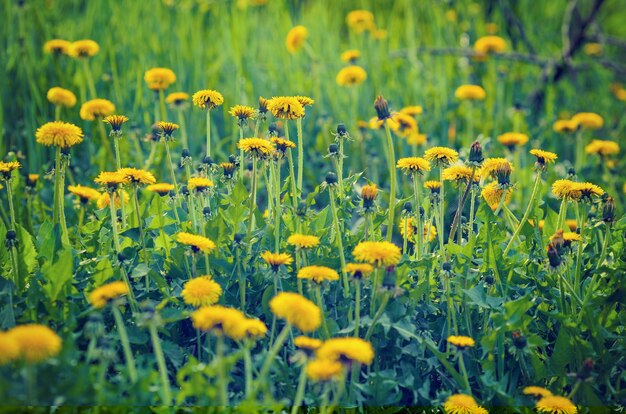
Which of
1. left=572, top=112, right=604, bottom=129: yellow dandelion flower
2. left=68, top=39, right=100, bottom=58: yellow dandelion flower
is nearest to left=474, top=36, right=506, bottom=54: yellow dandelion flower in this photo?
left=572, top=112, right=604, bottom=129: yellow dandelion flower

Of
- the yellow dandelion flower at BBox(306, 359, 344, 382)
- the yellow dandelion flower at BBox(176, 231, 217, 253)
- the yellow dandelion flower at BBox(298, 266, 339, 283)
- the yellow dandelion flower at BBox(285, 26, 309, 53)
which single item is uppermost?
the yellow dandelion flower at BBox(285, 26, 309, 53)

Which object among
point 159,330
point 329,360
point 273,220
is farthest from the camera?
point 273,220

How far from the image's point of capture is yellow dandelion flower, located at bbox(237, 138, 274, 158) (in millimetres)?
1859

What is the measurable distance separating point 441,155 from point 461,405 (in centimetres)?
64

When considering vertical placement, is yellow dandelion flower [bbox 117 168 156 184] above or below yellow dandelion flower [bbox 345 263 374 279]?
above

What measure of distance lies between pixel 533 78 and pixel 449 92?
0.69 m

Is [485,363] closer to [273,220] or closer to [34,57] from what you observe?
[273,220]

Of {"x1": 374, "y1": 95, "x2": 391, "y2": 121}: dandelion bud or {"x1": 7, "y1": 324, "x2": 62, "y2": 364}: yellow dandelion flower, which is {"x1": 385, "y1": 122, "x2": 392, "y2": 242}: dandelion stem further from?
{"x1": 7, "y1": 324, "x2": 62, "y2": 364}: yellow dandelion flower

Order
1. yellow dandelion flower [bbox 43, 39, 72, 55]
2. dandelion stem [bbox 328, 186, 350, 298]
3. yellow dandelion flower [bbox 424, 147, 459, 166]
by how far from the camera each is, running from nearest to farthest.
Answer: dandelion stem [bbox 328, 186, 350, 298] → yellow dandelion flower [bbox 424, 147, 459, 166] → yellow dandelion flower [bbox 43, 39, 72, 55]

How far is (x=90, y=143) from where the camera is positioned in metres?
3.14

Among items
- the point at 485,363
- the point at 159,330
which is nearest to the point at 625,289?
the point at 485,363

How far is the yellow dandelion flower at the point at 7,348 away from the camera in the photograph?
1279 mm

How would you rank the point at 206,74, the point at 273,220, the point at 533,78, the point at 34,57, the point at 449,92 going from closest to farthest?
the point at 273,220 < the point at 34,57 < the point at 206,74 < the point at 449,92 < the point at 533,78

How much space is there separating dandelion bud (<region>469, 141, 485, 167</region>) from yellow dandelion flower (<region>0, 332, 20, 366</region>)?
1145 millimetres
